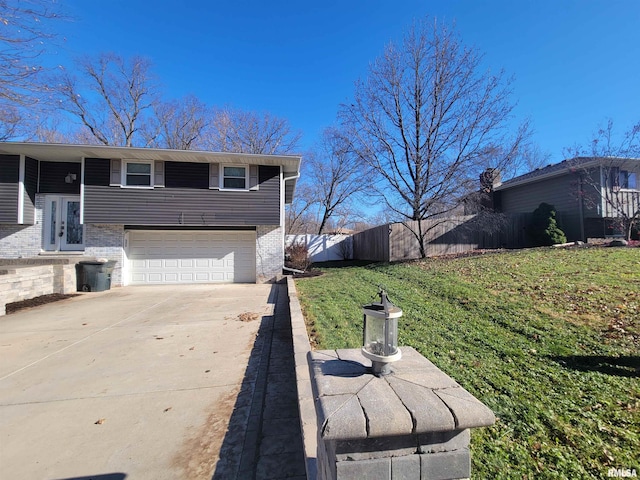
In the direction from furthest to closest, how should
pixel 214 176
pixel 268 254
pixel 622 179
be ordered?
pixel 622 179, pixel 268 254, pixel 214 176

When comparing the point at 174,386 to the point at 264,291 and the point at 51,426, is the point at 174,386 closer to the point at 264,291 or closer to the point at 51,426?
the point at 51,426

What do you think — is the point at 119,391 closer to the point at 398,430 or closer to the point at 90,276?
the point at 398,430

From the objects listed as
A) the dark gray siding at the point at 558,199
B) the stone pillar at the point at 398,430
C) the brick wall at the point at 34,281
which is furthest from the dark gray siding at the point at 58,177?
the dark gray siding at the point at 558,199

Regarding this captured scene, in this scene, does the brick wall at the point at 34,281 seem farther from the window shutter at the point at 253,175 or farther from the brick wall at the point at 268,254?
the window shutter at the point at 253,175

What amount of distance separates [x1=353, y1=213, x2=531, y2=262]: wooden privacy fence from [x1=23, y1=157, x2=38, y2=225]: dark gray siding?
13.3 meters

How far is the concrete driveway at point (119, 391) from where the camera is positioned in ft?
7.30

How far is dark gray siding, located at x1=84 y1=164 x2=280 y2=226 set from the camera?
10.5m

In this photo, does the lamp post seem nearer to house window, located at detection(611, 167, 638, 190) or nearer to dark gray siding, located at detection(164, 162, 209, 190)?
dark gray siding, located at detection(164, 162, 209, 190)

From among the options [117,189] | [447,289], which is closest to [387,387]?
[447,289]

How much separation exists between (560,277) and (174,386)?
751cm

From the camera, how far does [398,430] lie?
1071 mm

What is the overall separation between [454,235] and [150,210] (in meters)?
12.4

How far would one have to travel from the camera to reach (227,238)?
456 inches

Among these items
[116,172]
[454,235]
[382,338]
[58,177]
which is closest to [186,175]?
[116,172]
